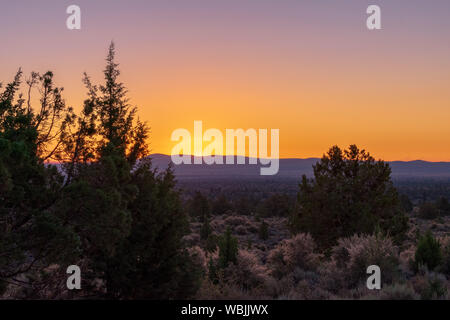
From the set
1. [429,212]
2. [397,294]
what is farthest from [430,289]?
[429,212]

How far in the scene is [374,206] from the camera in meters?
19.2

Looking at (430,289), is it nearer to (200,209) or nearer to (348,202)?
(348,202)

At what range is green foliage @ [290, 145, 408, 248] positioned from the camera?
18.3 m

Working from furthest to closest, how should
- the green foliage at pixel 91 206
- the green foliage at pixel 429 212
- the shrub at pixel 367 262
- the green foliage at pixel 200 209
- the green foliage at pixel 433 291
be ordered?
the green foliage at pixel 429 212 → the green foliage at pixel 200 209 → the shrub at pixel 367 262 → the green foliage at pixel 433 291 → the green foliage at pixel 91 206

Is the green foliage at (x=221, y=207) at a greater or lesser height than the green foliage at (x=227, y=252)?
lesser

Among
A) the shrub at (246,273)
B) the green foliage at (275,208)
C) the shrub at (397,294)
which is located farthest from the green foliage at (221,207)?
the shrub at (397,294)

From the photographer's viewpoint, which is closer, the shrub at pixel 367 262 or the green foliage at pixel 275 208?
the shrub at pixel 367 262

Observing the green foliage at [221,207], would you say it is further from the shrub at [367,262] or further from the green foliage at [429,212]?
the shrub at [367,262]

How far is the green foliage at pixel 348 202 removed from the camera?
60.2ft

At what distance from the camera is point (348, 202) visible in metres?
18.8

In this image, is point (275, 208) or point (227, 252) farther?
point (275, 208)

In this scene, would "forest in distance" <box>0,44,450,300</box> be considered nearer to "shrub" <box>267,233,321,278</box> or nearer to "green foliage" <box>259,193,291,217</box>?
"shrub" <box>267,233,321,278</box>

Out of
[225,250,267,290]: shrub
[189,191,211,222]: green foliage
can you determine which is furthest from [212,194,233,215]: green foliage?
[225,250,267,290]: shrub

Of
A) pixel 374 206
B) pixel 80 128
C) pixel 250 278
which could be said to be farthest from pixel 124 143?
pixel 374 206
